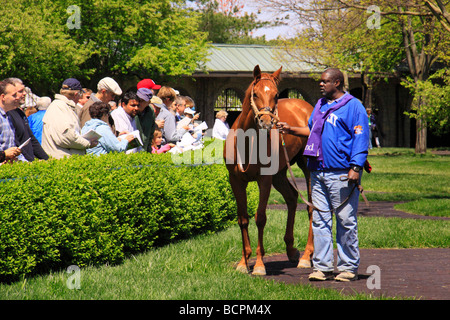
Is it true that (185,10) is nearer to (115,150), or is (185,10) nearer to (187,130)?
(187,130)

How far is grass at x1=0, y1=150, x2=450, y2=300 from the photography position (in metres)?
5.88

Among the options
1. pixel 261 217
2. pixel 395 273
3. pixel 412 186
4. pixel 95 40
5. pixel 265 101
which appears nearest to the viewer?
pixel 265 101

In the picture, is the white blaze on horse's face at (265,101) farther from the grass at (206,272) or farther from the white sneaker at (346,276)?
the white sneaker at (346,276)

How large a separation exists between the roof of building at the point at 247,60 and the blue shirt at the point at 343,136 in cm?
3075

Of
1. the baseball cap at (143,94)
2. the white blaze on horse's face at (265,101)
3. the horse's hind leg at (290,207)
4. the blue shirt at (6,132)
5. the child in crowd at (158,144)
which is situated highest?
the baseball cap at (143,94)

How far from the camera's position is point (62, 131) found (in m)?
8.37

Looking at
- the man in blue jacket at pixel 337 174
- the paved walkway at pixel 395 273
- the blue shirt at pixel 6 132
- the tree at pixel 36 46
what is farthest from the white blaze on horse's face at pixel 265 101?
the tree at pixel 36 46

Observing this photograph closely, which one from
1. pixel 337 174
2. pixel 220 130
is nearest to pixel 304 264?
pixel 337 174

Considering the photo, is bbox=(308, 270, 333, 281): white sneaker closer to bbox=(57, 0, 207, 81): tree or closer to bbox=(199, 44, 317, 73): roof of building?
bbox=(57, 0, 207, 81): tree

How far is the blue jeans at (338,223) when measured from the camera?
6.73 m

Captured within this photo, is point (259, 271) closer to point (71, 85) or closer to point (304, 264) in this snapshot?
point (304, 264)

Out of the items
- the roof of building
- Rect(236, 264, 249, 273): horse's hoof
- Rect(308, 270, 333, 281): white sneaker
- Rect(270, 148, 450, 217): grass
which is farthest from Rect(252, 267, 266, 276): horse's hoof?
the roof of building

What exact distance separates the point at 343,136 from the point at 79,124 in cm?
408
